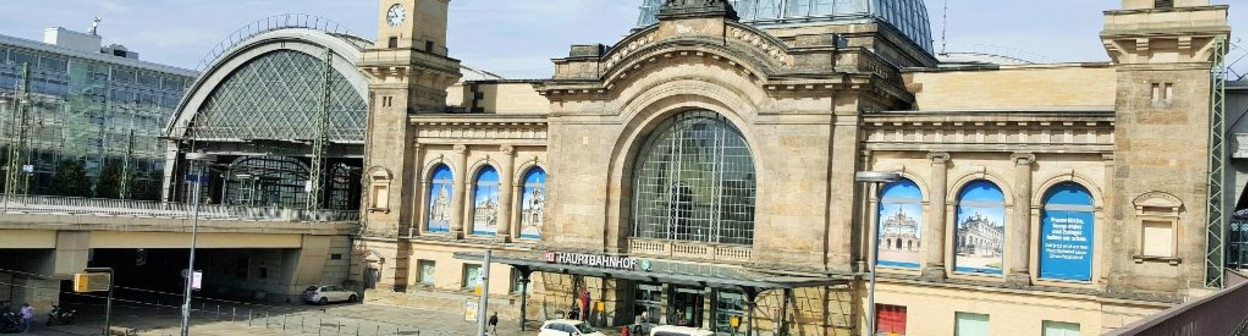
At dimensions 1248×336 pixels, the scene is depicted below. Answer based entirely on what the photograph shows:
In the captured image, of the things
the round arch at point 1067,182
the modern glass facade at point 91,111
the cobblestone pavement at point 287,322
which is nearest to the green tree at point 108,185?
the modern glass facade at point 91,111

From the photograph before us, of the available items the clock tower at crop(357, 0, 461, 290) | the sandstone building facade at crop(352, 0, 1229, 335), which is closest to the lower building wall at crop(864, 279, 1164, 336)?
the sandstone building facade at crop(352, 0, 1229, 335)

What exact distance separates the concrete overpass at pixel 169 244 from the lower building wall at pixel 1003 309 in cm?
2989

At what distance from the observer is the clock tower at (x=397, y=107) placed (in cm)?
5881

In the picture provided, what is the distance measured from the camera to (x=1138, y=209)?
126 feet

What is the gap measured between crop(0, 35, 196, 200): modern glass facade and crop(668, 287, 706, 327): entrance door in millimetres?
59595

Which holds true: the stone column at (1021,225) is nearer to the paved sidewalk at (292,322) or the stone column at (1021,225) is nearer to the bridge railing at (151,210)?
the paved sidewalk at (292,322)

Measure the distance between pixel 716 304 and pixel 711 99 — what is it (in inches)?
345

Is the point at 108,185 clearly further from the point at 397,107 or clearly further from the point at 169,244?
the point at 169,244

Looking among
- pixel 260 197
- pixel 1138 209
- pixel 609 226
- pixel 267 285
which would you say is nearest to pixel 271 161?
pixel 260 197

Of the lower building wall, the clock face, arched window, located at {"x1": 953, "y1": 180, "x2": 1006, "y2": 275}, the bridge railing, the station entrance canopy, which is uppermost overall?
the clock face

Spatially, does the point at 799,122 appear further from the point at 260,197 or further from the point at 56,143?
the point at 56,143

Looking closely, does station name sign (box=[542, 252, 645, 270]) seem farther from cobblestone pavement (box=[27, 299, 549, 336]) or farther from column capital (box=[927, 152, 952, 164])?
column capital (box=[927, 152, 952, 164])

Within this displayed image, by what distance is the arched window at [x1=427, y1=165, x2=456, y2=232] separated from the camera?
58.4 meters

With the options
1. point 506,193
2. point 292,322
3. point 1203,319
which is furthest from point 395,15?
point 1203,319
